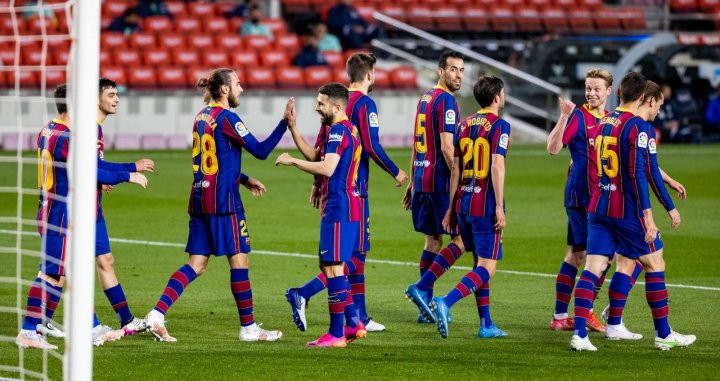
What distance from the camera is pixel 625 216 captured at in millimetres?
8047

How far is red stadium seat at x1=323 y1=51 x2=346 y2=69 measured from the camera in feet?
84.5

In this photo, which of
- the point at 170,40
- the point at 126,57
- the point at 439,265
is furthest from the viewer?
the point at 170,40

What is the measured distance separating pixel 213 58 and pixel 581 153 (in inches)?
660

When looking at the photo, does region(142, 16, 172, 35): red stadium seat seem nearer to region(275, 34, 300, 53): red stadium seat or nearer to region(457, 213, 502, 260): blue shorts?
region(275, 34, 300, 53): red stadium seat

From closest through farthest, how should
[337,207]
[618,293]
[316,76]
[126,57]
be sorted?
[337,207] → [618,293] → [126,57] → [316,76]

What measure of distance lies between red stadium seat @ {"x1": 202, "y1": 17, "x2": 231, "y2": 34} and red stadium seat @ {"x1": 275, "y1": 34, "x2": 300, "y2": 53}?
1.10 metres

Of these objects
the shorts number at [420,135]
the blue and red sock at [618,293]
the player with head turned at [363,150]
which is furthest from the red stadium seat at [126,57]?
the blue and red sock at [618,293]

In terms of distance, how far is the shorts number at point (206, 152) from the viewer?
835 cm

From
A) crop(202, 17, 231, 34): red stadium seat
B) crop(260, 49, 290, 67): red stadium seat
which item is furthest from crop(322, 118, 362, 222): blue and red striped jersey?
crop(202, 17, 231, 34): red stadium seat

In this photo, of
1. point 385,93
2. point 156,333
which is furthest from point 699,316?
point 385,93

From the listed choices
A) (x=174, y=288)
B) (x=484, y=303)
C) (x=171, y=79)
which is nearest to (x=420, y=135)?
(x=484, y=303)

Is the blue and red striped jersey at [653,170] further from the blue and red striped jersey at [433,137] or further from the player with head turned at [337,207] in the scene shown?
the player with head turned at [337,207]

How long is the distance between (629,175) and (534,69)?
19.9 m

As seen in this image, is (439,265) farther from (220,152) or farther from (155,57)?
(155,57)
